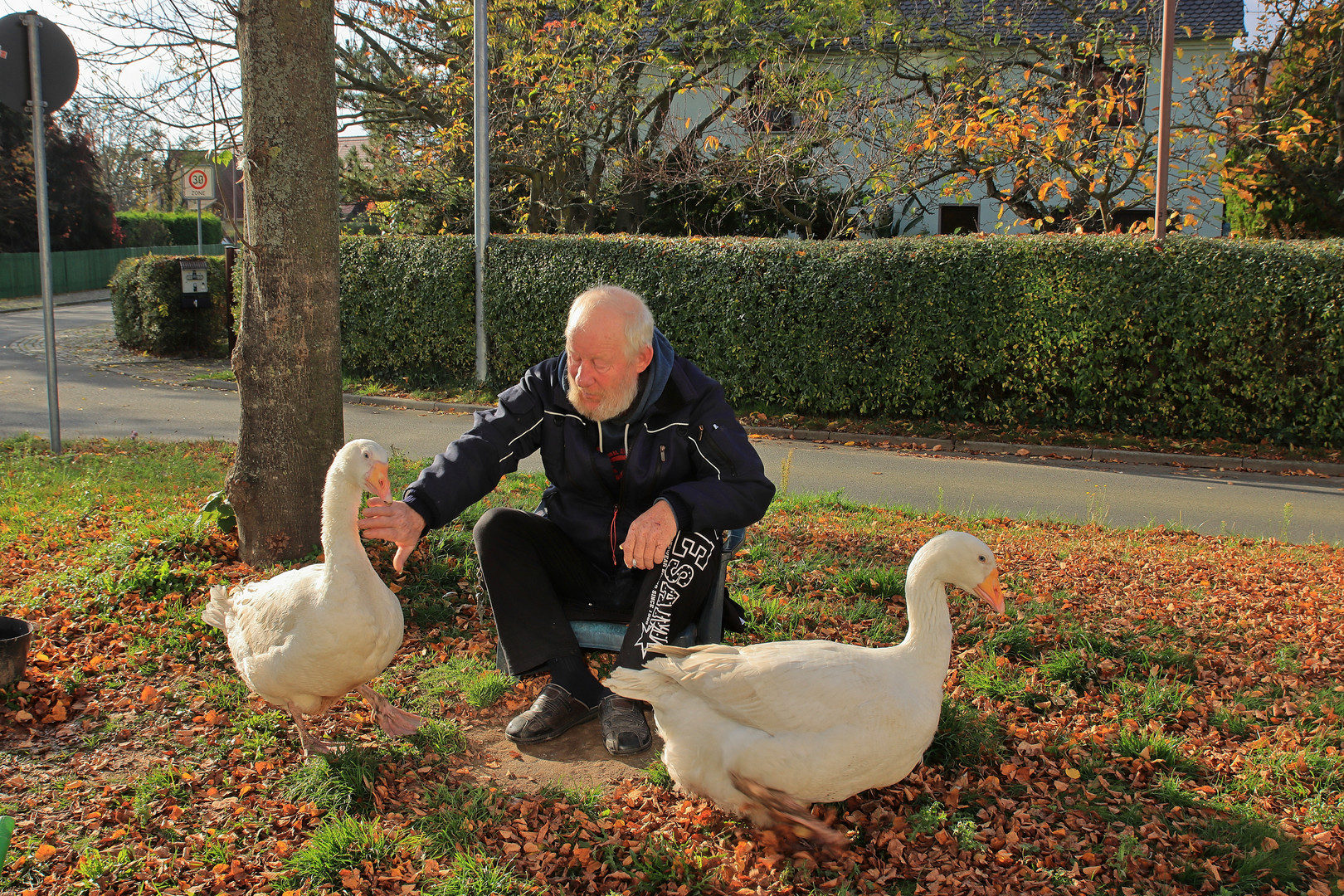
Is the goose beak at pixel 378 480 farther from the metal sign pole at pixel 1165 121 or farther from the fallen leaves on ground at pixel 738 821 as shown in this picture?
the metal sign pole at pixel 1165 121

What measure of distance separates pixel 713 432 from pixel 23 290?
1449 inches

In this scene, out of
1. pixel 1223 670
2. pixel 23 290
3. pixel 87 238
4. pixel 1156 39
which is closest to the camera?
pixel 1223 670

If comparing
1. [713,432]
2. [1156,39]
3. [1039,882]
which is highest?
[1156,39]

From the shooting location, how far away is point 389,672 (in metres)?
4.22

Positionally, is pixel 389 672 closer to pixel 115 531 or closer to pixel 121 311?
pixel 115 531

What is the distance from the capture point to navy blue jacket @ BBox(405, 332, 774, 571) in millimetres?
3574

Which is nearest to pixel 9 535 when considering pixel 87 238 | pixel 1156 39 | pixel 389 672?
pixel 389 672

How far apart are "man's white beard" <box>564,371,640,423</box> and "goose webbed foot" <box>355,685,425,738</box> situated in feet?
4.49

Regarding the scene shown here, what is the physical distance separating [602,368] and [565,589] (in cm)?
97

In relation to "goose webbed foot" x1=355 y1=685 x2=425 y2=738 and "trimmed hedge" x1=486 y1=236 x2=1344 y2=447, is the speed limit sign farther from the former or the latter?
"goose webbed foot" x1=355 y1=685 x2=425 y2=738

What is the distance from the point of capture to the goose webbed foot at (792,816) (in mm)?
2793

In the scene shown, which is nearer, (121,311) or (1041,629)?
(1041,629)

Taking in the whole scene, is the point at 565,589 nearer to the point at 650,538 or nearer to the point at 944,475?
the point at 650,538

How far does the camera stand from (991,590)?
10.3 feet
